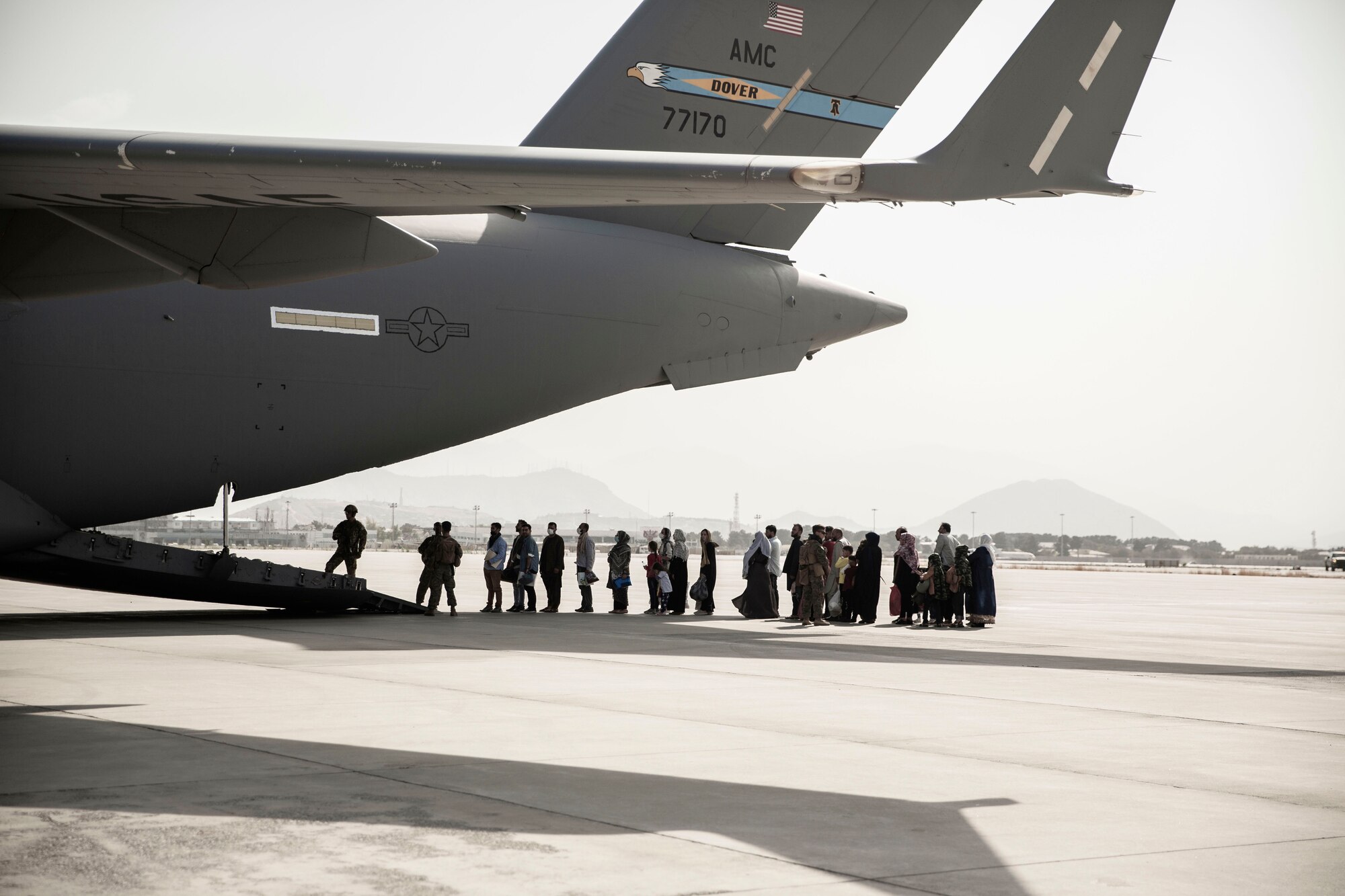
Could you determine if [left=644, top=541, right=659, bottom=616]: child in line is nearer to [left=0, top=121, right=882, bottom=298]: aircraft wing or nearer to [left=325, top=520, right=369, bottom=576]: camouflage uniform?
[left=325, top=520, right=369, bottom=576]: camouflage uniform

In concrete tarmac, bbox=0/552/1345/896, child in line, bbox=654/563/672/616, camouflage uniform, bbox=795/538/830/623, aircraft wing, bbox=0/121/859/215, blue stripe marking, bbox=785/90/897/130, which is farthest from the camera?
child in line, bbox=654/563/672/616

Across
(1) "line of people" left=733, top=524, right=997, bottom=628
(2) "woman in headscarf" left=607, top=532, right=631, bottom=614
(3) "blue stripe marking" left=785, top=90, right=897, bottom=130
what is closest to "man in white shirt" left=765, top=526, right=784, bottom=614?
(1) "line of people" left=733, top=524, right=997, bottom=628

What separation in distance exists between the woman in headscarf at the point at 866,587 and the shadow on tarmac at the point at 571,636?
2.44 feet

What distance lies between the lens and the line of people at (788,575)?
19.0m

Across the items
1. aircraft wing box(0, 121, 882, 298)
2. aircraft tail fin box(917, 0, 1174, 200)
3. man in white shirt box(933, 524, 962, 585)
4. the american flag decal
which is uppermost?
the american flag decal

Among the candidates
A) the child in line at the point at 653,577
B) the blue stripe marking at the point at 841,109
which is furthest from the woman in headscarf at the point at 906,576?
the blue stripe marking at the point at 841,109

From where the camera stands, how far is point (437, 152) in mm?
7559

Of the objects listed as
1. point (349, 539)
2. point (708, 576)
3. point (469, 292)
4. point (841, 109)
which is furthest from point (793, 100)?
point (349, 539)

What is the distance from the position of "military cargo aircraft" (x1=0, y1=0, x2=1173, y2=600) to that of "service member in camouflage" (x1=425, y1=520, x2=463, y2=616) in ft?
5.52

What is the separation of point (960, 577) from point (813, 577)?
2148 millimetres

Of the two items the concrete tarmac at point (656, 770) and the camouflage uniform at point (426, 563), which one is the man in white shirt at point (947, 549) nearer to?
the concrete tarmac at point (656, 770)

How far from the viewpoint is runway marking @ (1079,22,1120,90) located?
9.23 metres

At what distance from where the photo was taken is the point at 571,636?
16281mm

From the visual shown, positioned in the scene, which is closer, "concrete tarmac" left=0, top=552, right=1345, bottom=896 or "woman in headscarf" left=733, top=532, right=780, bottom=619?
"concrete tarmac" left=0, top=552, right=1345, bottom=896
